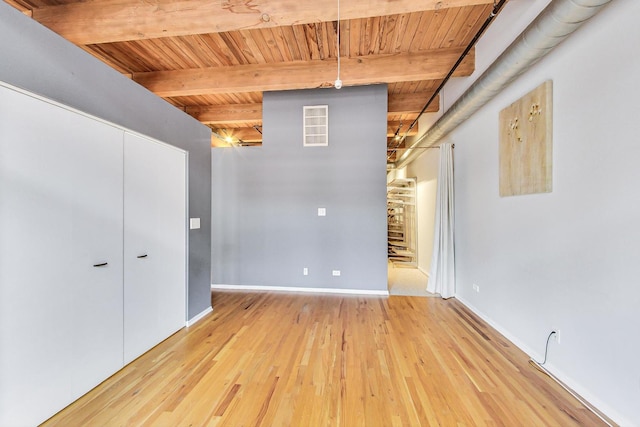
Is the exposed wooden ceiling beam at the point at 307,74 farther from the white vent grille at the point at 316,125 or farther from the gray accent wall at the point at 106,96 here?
the gray accent wall at the point at 106,96

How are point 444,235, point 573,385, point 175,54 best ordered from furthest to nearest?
point 444,235 < point 175,54 < point 573,385

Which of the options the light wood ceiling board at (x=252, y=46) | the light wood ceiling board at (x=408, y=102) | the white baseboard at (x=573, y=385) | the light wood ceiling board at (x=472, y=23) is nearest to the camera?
the white baseboard at (x=573, y=385)

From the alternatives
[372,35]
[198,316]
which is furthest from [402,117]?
[198,316]

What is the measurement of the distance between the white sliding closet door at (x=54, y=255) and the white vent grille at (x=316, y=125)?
2.67 m

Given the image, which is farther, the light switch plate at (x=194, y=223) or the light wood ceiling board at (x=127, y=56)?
the light wood ceiling board at (x=127, y=56)

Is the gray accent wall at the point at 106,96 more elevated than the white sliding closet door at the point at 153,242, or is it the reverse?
the gray accent wall at the point at 106,96

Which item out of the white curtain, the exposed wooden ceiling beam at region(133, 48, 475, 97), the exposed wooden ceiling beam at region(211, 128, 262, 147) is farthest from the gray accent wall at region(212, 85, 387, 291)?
the exposed wooden ceiling beam at region(211, 128, 262, 147)

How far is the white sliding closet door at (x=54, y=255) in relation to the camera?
1353 millimetres

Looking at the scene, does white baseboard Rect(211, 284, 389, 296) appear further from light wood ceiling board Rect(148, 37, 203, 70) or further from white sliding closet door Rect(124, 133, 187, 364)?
light wood ceiling board Rect(148, 37, 203, 70)

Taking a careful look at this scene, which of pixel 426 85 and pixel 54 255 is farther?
pixel 426 85

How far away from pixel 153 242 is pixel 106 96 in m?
1.32

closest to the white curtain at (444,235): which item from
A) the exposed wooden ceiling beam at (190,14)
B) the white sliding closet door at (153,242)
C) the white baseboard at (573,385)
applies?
the white baseboard at (573,385)

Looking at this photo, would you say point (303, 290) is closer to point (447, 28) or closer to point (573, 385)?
point (573, 385)

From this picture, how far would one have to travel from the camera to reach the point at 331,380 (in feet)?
6.15
